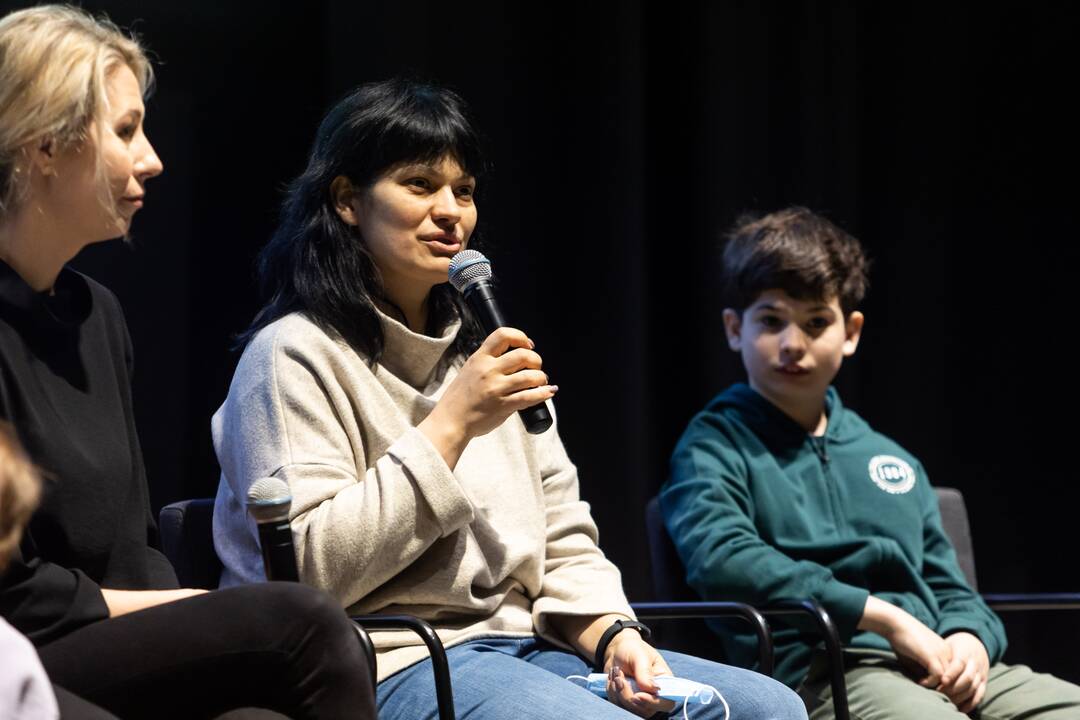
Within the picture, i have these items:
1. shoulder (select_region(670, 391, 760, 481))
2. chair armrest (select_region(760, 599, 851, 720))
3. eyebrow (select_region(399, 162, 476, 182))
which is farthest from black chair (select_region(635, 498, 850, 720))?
eyebrow (select_region(399, 162, 476, 182))

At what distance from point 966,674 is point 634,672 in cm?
80

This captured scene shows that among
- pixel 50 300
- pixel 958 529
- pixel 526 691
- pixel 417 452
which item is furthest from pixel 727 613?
pixel 50 300

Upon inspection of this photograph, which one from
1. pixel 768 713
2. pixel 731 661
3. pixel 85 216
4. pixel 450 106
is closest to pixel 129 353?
pixel 85 216

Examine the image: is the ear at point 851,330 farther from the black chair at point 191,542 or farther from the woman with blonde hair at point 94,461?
the woman with blonde hair at point 94,461

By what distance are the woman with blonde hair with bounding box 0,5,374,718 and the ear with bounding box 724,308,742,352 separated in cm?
132

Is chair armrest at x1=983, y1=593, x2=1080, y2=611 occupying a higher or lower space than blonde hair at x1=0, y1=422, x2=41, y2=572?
lower

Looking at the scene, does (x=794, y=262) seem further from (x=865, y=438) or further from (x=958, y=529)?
(x=958, y=529)

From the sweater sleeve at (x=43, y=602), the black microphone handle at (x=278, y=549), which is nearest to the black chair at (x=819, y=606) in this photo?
the black microphone handle at (x=278, y=549)

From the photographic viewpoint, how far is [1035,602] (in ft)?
8.48

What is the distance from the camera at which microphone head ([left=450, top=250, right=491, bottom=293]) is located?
1.96 m

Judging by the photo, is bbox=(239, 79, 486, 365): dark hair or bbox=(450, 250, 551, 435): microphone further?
bbox=(239, 79, 486, 365): dark hair

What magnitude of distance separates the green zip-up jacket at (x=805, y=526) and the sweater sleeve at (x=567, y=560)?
336 mm

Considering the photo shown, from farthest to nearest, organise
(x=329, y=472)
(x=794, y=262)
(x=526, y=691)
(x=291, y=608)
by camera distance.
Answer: (x=794, y=262) < (x=329, y=472) < (x=526, y=691) < (x=291, y=608)

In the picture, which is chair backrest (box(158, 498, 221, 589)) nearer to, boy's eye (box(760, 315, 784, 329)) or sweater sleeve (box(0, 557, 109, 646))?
sweater sleeve (box(0, 557, 109, 646))
